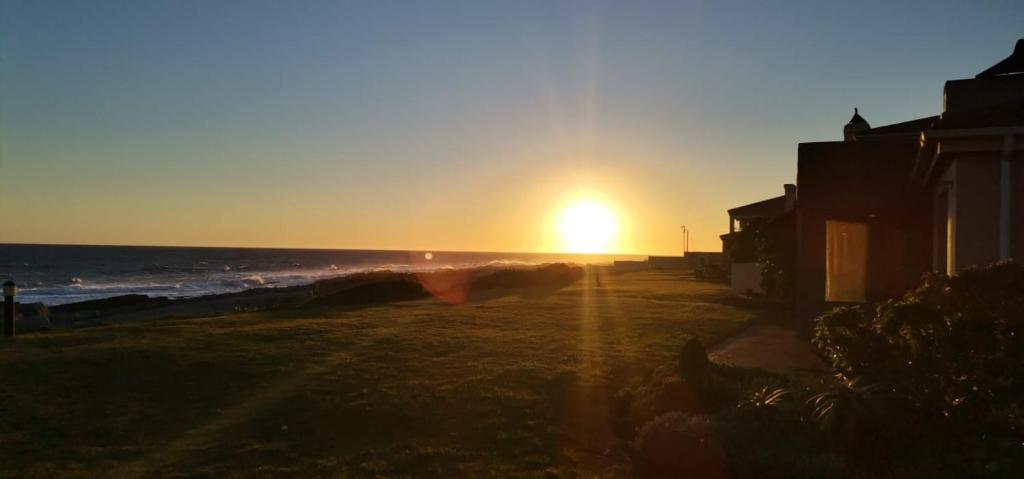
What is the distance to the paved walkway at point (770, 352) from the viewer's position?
1065cm

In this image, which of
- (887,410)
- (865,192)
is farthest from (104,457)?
(865,192)

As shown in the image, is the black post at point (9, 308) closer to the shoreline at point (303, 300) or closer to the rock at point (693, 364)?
the shoreline at point (303, 300)

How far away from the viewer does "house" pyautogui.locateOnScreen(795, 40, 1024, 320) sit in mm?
7816

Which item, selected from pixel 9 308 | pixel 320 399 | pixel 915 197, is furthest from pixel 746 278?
pixel 9 308

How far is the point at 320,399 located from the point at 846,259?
1073cm

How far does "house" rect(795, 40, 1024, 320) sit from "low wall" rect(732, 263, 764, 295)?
8482 millimetres

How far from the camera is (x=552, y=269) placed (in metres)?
41.5

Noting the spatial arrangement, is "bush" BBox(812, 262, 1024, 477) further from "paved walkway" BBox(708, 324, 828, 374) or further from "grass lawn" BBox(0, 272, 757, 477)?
"paved walkway" BBox(708, 324, 828, 374)

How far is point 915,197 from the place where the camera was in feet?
39.5

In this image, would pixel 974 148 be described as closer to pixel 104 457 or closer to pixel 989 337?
pixel 989 337

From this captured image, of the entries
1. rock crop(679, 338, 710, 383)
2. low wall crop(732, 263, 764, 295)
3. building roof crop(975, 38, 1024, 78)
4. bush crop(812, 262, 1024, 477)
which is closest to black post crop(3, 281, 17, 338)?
rock crop(679, 338, 710, 383)

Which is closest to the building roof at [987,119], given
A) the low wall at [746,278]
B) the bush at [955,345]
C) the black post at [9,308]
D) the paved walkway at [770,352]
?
the bush at [955,345]

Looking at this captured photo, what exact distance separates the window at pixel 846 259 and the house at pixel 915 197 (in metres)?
0.02

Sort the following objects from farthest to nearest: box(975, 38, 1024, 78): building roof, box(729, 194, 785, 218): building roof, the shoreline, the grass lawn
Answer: box(729, 194, 785, 218): building roof
the shoreline
box(975, 38, 1024, 78): building roof
the grass lawn
